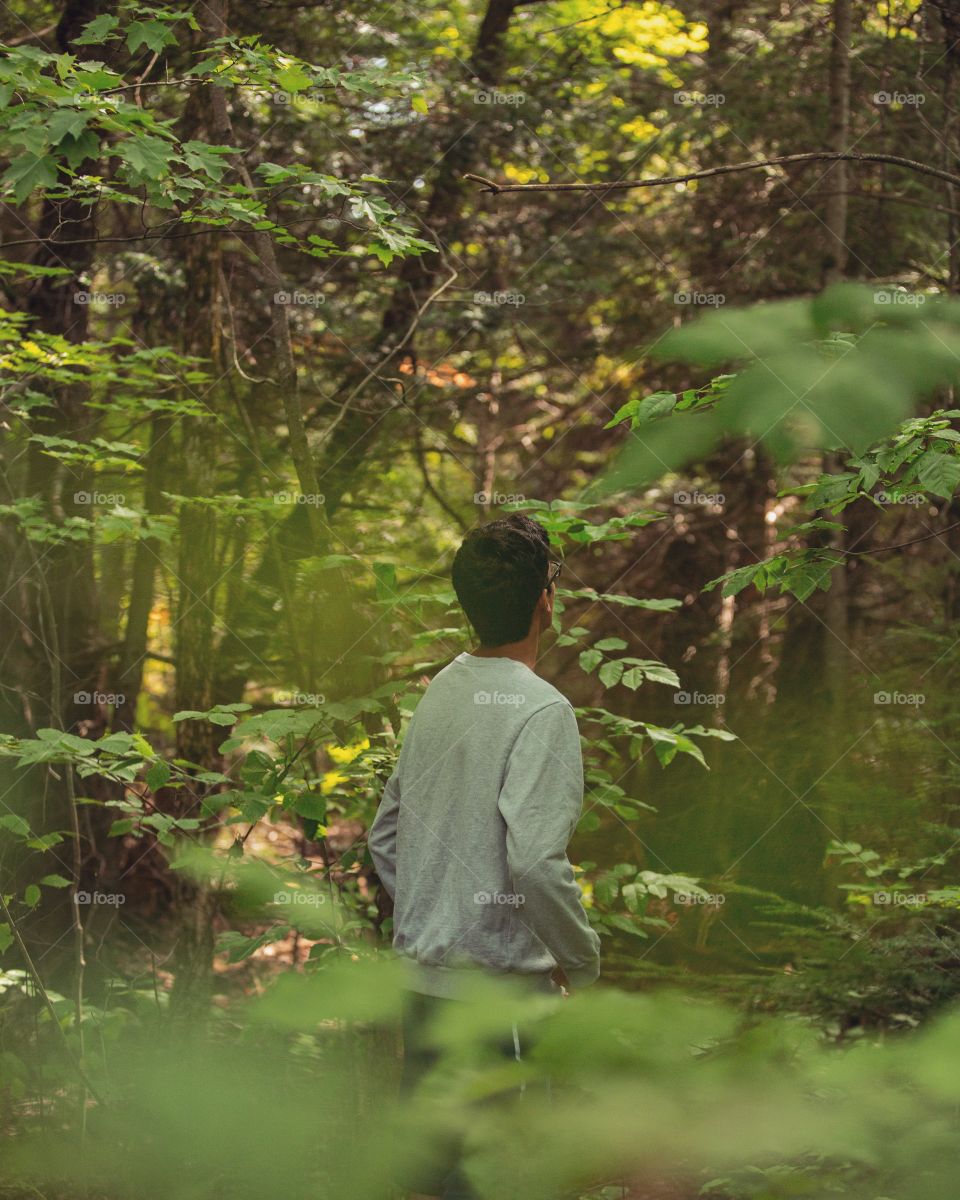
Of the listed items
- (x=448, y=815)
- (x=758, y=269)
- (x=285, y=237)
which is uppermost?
(x=758, y=269)

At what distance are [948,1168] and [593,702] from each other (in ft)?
18.5

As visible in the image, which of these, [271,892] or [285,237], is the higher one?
[285,237]

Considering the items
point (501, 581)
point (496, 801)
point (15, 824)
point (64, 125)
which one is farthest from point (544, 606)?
point (15, 824)

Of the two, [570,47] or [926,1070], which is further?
[570,47]

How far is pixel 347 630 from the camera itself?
3.87 metres

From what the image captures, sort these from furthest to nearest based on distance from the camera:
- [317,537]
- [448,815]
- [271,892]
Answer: [317,537] → [448,815] → [271,892]

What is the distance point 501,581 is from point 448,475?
4.54 m

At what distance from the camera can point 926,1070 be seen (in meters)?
0.54

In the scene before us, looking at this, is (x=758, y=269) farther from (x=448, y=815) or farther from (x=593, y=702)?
(x=448, y=815)

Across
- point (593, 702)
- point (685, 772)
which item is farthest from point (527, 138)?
point (685, 772)

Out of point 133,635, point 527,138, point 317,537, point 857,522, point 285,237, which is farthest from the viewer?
point 527,138

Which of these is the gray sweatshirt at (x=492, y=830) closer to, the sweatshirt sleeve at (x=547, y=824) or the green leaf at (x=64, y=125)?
the sweatshirt sleeve at (x=547, y=824)

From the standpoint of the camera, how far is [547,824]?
1766 mm

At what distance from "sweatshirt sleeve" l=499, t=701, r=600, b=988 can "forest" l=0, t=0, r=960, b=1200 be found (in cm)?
39
